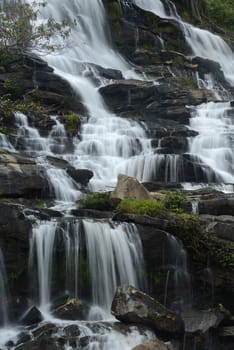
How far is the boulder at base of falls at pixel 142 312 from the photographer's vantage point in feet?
34.4

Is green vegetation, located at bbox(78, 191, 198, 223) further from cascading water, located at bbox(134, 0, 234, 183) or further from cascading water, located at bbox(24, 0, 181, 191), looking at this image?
cascading water, located at bbox(134, 0, 234, 183)

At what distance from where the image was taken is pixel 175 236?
13.0 m

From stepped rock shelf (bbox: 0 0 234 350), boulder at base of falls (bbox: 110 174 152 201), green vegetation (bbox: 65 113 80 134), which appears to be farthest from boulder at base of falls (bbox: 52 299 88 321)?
green vegetation (bbox: 65 113 80 134)

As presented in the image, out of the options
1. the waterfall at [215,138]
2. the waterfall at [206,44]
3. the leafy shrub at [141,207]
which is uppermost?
the waterfall at [206,44]

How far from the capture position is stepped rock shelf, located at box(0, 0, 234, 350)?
426 inches

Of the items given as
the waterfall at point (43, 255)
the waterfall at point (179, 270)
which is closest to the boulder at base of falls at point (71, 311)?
the waterfall at point (43, 255)

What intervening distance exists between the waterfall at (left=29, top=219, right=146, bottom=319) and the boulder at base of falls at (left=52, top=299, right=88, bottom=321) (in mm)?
344

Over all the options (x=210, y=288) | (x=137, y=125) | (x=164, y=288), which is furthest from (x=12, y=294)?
(x=137, y=125)

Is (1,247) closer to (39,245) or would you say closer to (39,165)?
(39,245)

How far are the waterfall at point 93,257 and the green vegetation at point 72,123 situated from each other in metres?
9.86

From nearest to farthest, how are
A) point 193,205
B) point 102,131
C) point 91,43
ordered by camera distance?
point 193,205 → point 102,131 → point 91,43

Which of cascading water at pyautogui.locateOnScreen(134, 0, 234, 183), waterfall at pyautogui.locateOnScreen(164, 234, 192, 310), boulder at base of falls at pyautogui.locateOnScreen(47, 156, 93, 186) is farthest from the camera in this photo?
cascading water at pyautogui.locateOnScreen(134, 0, 234, 183)

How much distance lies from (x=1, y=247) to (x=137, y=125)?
13.4 metres

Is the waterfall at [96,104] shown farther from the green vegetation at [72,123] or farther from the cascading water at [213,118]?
the cascading water at [213,118]
